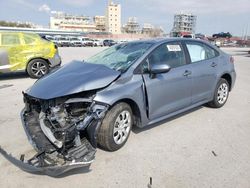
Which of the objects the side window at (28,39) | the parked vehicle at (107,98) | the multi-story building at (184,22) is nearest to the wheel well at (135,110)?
the parked vehicle at (107,98)

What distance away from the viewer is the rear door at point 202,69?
14.9ft

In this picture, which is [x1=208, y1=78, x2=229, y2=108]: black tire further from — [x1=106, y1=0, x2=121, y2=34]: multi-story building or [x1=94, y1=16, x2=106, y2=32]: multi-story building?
[x1=94, y1=16, x2=106, y2=32]: multi-story building

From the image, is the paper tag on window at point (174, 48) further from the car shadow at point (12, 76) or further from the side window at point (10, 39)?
the car shadow at point (12, 76)

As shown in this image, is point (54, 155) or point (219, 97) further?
point (219, 97)

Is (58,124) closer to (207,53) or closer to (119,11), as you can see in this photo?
(207,53)

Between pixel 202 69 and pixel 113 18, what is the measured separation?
409 feet

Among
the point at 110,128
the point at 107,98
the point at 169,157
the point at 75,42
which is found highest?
the point at 107,98

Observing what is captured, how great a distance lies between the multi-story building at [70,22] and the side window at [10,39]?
107m

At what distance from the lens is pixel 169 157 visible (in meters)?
3.32

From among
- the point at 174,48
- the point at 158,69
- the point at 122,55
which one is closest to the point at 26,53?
the point at 122,55

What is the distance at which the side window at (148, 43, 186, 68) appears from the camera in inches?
153

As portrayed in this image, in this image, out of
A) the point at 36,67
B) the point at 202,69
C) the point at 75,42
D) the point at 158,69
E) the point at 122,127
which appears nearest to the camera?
the point at 122,127

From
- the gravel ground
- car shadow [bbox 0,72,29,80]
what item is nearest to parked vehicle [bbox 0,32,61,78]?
car shadow [bbox 0,72,29,80]

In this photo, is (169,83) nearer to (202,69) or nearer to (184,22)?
(202,69)
